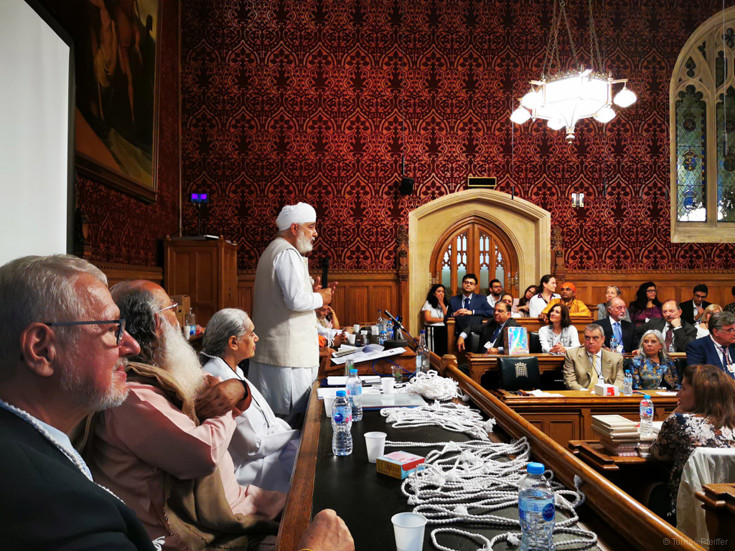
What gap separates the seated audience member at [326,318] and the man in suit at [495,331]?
5.00 ft

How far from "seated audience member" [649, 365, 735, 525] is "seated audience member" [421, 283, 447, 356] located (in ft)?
16.4

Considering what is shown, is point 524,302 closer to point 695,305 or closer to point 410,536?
point 695,305

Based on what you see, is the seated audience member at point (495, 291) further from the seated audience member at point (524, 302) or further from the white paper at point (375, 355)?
the white paper at point (375, 355)

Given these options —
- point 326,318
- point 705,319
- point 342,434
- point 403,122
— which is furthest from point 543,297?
point 342,434

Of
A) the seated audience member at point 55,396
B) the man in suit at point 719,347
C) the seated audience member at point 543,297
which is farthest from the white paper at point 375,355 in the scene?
the seated audience member at point 543,297

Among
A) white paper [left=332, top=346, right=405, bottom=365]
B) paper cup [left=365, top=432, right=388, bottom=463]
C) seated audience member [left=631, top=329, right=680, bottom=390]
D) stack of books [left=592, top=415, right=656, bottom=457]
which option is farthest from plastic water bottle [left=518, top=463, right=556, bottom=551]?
seated audience member [left=631, top=329, right=680, bottom=390]

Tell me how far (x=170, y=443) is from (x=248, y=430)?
2.42ft

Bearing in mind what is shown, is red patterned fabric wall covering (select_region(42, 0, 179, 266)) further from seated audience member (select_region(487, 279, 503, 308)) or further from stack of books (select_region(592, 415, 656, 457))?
seated audience member (select_region(487, 279, 503, 308))

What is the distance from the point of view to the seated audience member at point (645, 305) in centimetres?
782

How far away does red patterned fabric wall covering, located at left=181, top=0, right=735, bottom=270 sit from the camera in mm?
8320

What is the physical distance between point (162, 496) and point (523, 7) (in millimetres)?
9120

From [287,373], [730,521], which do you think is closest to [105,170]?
[287,373]

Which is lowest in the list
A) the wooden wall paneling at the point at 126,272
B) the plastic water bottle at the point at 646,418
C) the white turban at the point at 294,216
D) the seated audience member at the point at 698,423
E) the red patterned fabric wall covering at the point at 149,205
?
the plastic water bottle at the point at 646,418

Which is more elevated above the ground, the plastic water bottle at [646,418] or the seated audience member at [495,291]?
the seated audience member at [495,291]
